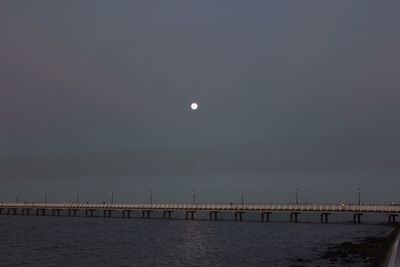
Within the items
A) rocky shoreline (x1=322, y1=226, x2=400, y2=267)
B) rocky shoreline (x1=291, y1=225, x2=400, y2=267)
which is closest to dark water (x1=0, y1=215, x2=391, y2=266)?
rocky shoreline (x1=291, y1=225, x2=400, y2=267)

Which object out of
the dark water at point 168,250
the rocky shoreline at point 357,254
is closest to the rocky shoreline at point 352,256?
the rocky shoreline at point 357,254

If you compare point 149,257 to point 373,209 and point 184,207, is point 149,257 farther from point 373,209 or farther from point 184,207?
point 184,207

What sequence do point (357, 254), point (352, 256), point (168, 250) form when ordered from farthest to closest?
1. point (168, 250)
2. point (357, 254)
3. point (352, 256)

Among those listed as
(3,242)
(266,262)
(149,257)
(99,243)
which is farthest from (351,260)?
(3,242)

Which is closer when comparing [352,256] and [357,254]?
[352,256]

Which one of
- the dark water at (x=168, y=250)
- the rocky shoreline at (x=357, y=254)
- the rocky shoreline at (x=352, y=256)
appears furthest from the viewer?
the dark water at (x=168, y=250)

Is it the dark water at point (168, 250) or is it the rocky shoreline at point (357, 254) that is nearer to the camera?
the rocky shoreline at point (357, 254)

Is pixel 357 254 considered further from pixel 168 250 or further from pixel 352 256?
pixel 168 250

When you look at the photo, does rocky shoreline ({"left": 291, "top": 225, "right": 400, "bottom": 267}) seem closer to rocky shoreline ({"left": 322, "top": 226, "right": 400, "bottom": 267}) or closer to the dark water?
rocky shoreline ({"left": 322, "top": 226, "right": 400, "bottom": 267})

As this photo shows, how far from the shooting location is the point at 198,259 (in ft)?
159

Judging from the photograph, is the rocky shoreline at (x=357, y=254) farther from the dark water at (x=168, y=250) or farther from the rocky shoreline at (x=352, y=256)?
the dark water at (x=168, y=250)

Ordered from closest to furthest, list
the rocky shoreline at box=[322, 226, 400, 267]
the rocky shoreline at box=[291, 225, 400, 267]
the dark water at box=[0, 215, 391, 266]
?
1. the rocky shoreline at box=[291, 225, 400, 267]
2. the rocky shoreline at box=[322, 226, 400, 267]
3. the dark water at box=[0, 215, 391, 266]

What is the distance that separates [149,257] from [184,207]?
60.0 m

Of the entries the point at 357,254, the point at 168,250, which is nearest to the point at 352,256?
the point at 357,254
